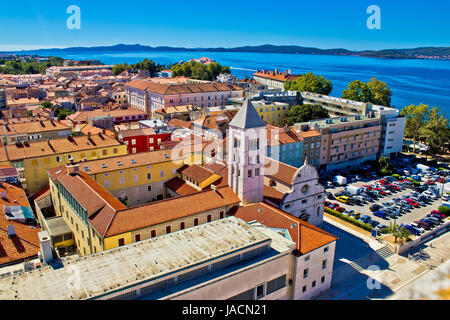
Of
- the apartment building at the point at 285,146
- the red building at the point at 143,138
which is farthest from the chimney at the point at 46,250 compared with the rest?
the apartment building at the point at 285,146

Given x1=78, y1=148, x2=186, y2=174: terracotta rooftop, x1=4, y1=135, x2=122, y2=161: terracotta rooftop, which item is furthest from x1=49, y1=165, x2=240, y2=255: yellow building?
x1=4, y1=135, x2=122, y2=161: terracotta rooftop

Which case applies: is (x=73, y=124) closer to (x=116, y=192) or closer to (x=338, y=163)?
(x=116, y=192)

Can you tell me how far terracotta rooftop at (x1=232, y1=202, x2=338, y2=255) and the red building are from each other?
85.8 ft

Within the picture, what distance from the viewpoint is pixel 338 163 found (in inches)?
2445

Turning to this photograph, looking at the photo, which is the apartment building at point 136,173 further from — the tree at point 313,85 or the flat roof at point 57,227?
the tree at point 313,85

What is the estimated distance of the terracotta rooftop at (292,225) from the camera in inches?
1073

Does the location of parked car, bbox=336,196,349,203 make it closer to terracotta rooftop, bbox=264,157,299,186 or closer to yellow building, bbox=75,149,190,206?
terracotta rooftop, bbox=264,157,299,186

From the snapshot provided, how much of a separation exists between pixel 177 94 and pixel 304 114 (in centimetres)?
2861

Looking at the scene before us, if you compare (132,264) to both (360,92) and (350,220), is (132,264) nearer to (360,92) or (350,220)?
(350,220)

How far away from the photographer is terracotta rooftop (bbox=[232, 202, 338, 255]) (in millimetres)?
27250

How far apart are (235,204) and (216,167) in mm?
8546

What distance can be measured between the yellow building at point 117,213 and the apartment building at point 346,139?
28.6 metres

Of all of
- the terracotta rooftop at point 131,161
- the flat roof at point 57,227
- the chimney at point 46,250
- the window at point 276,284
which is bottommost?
the flat roof at point 57,227

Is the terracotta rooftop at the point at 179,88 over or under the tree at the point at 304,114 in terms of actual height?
over
